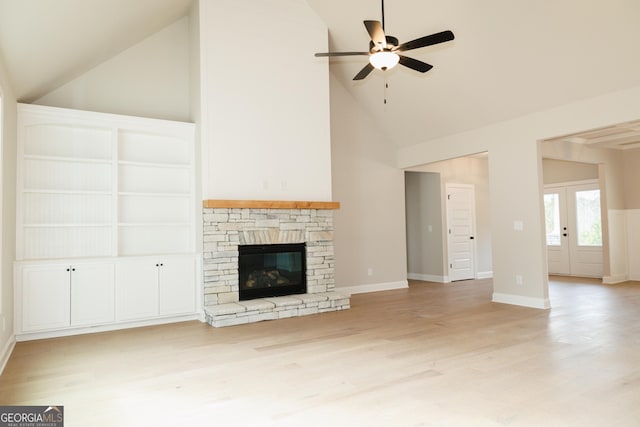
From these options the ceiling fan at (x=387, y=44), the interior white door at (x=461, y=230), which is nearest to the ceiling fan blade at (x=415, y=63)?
the ceiling fan at (x=387, y=44)

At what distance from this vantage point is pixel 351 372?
3.27m

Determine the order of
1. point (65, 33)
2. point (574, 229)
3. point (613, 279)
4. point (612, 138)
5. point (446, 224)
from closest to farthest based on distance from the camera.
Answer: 1. point (65, 33)
2. point (612, 138)
3. point (613, 279)
4. point (446, 224)
5. point (574, 229)

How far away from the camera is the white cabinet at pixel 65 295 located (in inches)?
175

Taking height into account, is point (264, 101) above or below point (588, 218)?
above

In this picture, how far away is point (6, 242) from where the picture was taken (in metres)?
3.97

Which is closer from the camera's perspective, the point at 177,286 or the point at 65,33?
the point at 65,33

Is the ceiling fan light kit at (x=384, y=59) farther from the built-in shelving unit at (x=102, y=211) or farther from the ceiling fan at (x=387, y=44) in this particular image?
the built-in shelving unit at (x=102, y=211)

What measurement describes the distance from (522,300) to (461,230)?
3206mm

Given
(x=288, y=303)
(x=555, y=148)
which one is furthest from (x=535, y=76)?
(x=288, y=303)

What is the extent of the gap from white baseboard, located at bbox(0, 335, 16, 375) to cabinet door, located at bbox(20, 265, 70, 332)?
0.20 m

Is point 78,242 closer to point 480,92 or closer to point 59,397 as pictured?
point 59,397

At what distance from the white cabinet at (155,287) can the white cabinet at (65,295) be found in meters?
0.14

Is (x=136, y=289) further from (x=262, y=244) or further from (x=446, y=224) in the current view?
(x=446, y=224)

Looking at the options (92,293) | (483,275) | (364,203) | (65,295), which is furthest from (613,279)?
(65,295)
